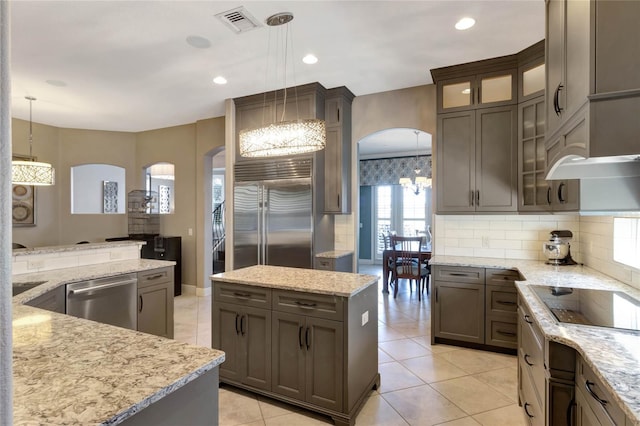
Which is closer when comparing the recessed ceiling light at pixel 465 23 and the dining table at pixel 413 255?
the recessed ceiling light at pixel 465 23

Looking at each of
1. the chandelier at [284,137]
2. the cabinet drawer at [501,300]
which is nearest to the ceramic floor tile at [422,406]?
the cabinet drawer at [501,300]

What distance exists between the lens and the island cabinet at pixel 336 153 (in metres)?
4.47

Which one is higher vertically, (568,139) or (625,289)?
(568,139)

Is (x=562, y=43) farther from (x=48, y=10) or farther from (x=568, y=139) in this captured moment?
(x=48, y=10)

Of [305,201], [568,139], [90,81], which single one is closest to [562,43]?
[568,139]

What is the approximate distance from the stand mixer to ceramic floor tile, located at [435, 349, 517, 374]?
1062 millimetres

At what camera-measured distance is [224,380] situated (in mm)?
2689

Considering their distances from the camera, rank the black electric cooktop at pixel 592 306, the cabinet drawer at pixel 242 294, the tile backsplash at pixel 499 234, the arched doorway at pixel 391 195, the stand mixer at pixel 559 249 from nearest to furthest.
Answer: the black electric cooktop at pixel 592 306 → the cabinet drawer at pixel 242 294 → the stand mixer at pixel 559 249 → the tile backsplash at pixel 499 234 → the arched doorway at pixel 391 195

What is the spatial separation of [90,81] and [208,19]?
2.37m

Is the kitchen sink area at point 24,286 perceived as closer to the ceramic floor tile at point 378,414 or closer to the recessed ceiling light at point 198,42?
the recessed ceiling light at point 198,42

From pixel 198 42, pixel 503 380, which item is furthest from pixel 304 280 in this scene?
pixel 198 42

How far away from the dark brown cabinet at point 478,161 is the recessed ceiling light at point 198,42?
2584mm

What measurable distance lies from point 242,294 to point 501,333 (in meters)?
2.61

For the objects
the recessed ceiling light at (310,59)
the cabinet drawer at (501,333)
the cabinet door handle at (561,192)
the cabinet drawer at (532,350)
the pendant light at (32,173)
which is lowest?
the cabinet drawer at (501,333)
